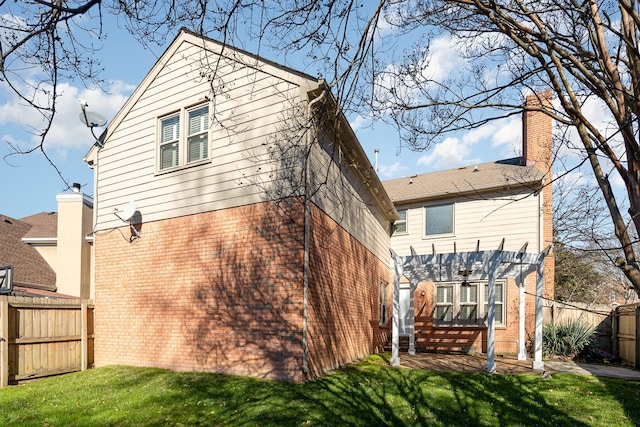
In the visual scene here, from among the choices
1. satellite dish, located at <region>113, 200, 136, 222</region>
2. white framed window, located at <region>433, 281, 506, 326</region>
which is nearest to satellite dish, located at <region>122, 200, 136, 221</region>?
satellite dish, located at <region>113, 200, 136, 222</region>

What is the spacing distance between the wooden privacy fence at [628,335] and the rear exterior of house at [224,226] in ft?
22.9

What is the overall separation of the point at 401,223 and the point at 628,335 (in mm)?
7967

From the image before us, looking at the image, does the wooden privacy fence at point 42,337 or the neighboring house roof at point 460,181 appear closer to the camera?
the wooden privacy fence at point 42,337

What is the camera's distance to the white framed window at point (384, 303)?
14680mm

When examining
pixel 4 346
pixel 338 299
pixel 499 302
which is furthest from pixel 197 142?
pixel 499 302

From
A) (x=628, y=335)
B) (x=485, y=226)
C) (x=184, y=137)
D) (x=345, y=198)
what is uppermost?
(x=184, y=137)

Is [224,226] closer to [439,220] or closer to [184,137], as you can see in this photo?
[184,137]

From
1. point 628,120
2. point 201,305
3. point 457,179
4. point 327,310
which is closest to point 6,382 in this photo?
point 201,305

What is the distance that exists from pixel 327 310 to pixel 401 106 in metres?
4.78

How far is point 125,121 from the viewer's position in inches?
412

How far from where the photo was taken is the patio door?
52.0 ft

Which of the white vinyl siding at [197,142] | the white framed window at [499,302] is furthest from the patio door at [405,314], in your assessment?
the white vinyl siding at [197,142]

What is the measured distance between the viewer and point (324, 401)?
21.5 ft

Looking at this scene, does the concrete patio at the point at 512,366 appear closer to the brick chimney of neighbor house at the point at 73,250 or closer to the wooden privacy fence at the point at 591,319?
the wooden privacy fence at the point at 591,319
